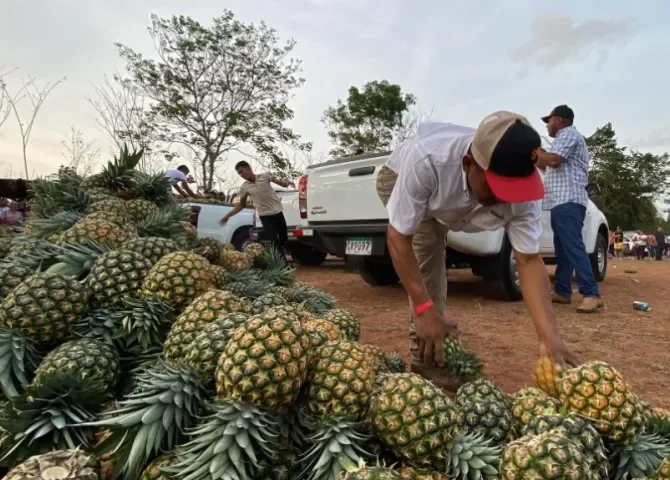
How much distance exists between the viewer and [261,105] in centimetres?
2223

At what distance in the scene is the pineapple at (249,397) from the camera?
4.57 feet

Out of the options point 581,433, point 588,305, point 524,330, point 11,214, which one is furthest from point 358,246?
point 11,214

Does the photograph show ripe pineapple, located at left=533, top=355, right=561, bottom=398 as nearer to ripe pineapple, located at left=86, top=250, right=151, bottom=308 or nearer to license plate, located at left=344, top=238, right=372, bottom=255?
ripe pineapple, located at left=86, top=250, right=151, bottom=308

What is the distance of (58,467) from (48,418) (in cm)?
24

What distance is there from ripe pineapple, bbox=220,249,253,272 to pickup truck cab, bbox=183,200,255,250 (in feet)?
18.0

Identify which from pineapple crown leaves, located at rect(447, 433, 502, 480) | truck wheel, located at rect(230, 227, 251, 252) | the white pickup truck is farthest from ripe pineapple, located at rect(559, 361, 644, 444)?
truck wheel, located at rect(230, 227, 251, 252)

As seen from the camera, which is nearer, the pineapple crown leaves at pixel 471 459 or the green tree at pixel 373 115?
the pineapple crown leaves at pixel 471 459

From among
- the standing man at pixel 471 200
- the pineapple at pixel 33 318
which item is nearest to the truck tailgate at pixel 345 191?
the standing man at pixel 471 200

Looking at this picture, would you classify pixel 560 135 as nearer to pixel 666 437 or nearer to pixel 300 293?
pixel 300 293

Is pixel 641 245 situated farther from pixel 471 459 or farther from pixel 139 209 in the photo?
pixel 471 459

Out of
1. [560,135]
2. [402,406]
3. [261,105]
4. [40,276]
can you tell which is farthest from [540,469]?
[261,105]

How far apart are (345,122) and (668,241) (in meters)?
28.2

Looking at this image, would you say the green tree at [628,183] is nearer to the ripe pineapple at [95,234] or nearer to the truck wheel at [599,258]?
the truck wheel at [599,258]

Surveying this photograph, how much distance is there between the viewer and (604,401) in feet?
5.39
